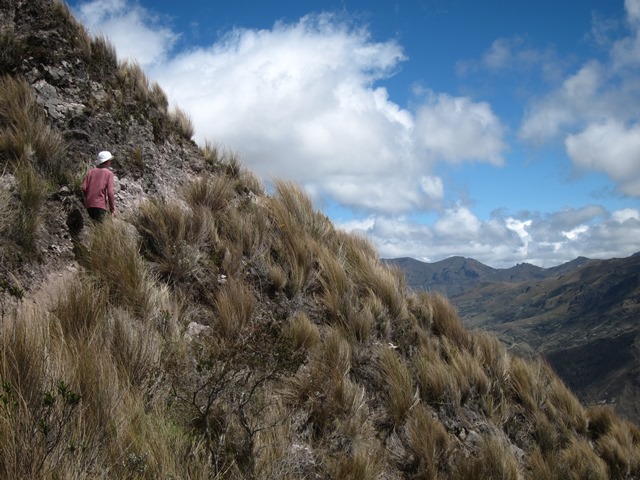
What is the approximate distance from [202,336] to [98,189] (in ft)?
8.74

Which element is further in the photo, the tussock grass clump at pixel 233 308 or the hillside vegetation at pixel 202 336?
the tussock grass clump at pixel 233 308

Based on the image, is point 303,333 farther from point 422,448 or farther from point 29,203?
point 29,203

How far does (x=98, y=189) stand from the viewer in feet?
18.6

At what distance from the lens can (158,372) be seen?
351 cm

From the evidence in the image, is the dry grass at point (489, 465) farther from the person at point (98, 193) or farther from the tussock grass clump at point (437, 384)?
the person at point (98, 193)

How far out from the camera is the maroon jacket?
5.64m

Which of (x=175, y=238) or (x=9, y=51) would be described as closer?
(x=175, y=238)

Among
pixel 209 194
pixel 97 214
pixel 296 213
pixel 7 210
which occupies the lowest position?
pixel 7 210

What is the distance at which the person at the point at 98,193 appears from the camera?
5.64 m

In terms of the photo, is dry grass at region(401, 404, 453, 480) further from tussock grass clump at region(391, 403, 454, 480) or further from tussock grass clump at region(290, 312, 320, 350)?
tussock grass clump at region(290, 312, 320, 350)

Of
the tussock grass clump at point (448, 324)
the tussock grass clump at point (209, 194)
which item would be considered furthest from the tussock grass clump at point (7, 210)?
the tussock grass clump at point (448, 324)

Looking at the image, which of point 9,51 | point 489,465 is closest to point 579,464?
point 489,465

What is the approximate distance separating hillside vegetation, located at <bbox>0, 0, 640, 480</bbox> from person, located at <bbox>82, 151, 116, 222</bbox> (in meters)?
0.15

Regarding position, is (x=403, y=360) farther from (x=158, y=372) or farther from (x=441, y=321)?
(x=158, y=372)
